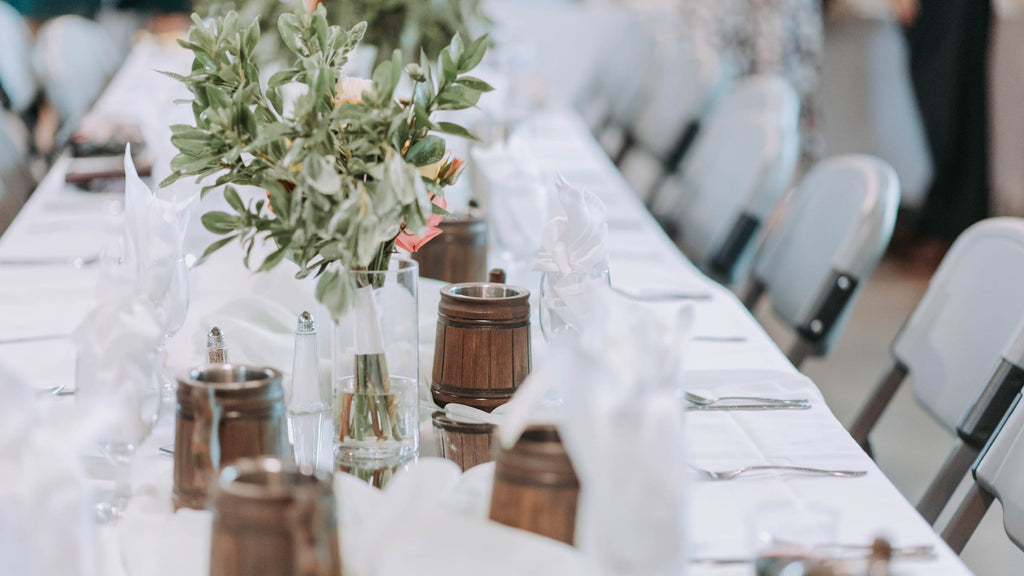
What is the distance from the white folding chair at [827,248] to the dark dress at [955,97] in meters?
3.51

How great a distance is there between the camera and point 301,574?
0.72 meters

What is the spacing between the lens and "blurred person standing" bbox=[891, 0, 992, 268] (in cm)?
551

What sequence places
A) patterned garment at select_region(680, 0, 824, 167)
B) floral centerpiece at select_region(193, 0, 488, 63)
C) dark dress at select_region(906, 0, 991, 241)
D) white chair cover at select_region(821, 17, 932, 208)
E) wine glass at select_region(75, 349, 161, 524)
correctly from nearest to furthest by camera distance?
wine glass at select_region(75, 349, 161, 524)
floral centerpiece at select_region(193, 0, 488, 63)
dark dress at select_region(906, 0, 991, 241)
patterned garment at select_region(680, 0, 824, 167)
white chair cover at select_region(821, 17, 932, 208)

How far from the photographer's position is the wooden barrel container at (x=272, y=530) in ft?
2.32

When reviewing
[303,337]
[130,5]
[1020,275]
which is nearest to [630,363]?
[303,337]

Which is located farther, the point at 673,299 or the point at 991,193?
the point at 991,193

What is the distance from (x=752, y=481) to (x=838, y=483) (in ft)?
0.29

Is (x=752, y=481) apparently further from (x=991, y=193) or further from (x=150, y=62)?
(x=991, y=193)

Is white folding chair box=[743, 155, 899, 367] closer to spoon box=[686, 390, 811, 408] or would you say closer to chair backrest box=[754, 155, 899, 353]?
chair backrest box=[754, 155, 899, 353]

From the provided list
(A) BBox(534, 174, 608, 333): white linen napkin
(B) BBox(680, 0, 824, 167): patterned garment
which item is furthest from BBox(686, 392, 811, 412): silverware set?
(B) BBox(680, 0, 824, 167): patterned garment

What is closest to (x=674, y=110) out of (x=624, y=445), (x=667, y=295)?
(x=667, y=295)

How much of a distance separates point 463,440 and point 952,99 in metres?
5.07

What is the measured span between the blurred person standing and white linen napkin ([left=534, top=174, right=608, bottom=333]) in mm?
4728

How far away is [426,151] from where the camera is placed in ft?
3.59
